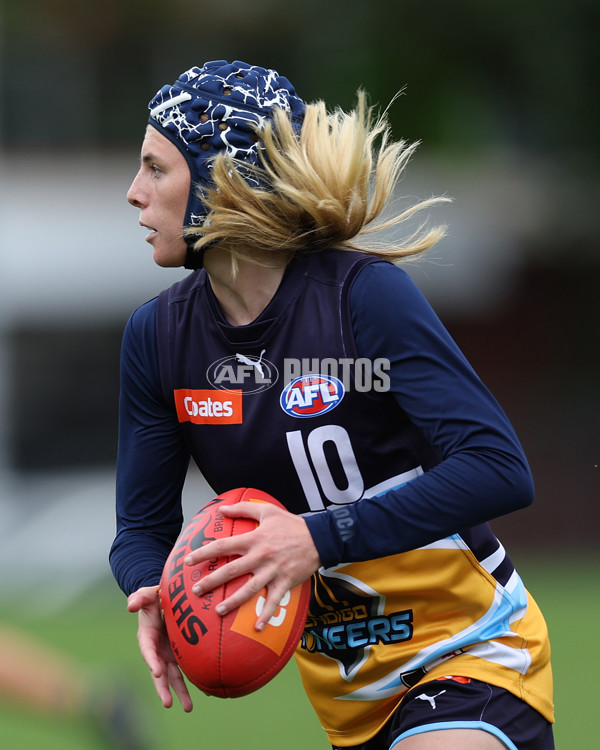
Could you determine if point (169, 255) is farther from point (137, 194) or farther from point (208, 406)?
point (208, 406)

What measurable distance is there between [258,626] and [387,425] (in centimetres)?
59

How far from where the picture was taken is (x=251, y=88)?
2.89 meters

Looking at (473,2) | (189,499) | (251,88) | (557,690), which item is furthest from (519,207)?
(251,88)

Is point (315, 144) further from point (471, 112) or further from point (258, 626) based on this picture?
point (471, 112)

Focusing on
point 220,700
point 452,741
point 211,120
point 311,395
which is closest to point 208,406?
point 311,395

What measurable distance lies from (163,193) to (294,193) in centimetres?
34

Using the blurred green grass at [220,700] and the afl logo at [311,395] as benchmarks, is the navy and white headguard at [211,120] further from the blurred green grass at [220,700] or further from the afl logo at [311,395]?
the blurred green grass at [220,700]

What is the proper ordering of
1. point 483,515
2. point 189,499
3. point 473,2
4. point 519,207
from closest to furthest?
point 483,515 < point 189,499 < point 473,2 < point 519,207

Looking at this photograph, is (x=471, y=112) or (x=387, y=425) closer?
(x=387, y=425)

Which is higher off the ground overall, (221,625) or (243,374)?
(243,374)

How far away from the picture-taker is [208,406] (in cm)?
289

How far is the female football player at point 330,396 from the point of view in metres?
2.64

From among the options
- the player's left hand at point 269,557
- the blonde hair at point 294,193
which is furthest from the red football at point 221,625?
the blonde hair at point 294,193

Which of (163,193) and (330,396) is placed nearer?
(330,396)
